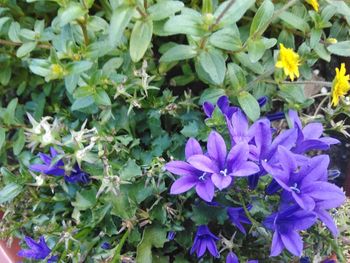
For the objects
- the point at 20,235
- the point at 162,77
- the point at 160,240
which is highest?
the point at 162,77

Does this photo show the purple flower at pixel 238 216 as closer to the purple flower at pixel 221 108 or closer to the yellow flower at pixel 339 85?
the purple flower at pixel 221 108

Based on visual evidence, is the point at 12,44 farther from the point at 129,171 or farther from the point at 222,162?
the point at 222,162

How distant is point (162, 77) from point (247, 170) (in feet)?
1.38

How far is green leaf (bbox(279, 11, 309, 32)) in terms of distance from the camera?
110 centimetres

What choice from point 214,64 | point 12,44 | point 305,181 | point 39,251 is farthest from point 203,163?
point 12,44

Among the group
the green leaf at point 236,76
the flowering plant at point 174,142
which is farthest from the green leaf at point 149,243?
the green leaf at point 236,76

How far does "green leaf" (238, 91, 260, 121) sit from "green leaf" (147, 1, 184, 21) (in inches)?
8.9

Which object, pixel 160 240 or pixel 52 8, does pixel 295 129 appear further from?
pixel 52 8

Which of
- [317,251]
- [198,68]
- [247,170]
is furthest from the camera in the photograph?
[198,68]

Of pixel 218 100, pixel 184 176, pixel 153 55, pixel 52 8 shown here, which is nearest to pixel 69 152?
pixel 184 176

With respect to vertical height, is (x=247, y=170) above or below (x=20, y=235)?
above

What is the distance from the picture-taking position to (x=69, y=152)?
0.86 metres

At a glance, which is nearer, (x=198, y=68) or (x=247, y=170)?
(x=247, y=170)

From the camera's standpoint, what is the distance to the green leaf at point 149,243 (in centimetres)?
100
